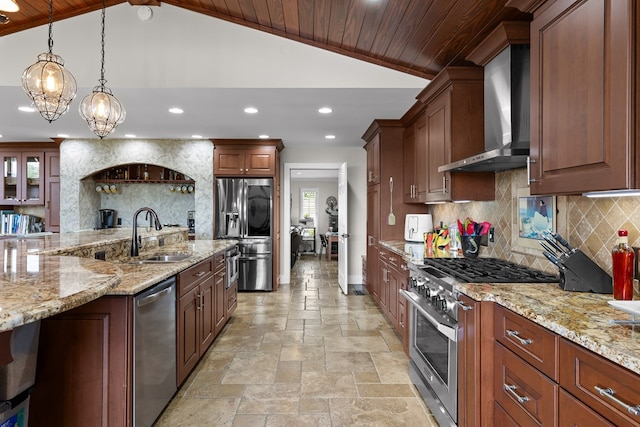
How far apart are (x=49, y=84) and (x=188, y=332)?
194 cm

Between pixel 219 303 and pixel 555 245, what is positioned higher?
pixel 555 245

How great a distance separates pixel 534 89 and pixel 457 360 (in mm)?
1432

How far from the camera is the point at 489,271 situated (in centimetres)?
225

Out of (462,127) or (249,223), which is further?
(249,223)

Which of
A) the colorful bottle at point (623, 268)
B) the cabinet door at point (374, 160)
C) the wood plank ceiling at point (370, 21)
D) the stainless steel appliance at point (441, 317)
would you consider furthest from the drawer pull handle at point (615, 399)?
the cabinet door at point (374, 160)

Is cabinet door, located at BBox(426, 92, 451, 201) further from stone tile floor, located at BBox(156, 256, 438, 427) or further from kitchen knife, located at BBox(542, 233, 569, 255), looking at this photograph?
stone tile floor, located at BBox(156, 256, 438, 427)

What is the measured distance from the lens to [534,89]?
1799 mm

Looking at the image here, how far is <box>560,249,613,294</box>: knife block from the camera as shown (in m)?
1.68

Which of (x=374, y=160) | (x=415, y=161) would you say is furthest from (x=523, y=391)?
(x=374, y=160)

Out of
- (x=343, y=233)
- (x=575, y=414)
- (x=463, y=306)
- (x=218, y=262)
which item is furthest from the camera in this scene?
(x=343, y=233)

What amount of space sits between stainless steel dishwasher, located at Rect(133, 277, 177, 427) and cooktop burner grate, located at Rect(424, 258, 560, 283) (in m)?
1.71

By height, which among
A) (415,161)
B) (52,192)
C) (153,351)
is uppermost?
(415,161)

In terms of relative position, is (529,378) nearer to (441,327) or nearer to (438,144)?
(441,327)

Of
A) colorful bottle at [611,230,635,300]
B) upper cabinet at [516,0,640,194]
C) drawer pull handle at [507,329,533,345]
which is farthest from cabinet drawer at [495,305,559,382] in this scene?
upper cabinet at [516,0,640,194]
